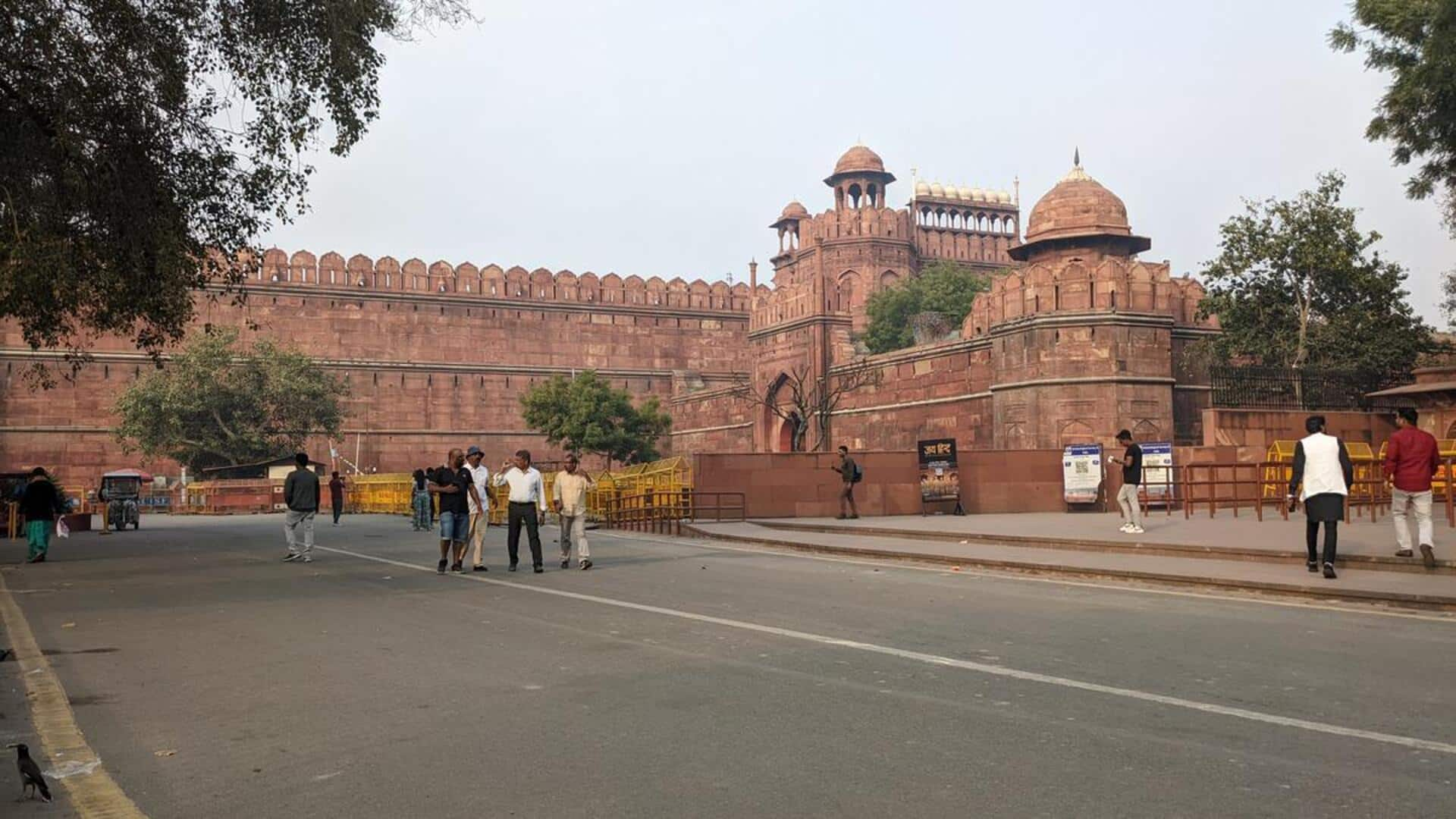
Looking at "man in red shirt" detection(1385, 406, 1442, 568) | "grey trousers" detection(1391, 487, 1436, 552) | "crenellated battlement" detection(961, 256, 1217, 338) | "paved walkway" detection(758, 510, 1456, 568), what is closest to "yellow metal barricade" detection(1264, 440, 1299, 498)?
"paved walkway" detection(758, 510, 1456, 568)

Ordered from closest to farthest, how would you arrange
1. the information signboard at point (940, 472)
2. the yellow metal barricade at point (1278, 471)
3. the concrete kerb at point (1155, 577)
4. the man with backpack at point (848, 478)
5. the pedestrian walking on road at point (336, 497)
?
the concrete kerb at point (1155, 577) → the yellow metal barricade at point (1278, 471) → the man with backpack at point (848, 478) → the information signboard at point (940, 472) → the pedestrian walking on road at point (336, 497)

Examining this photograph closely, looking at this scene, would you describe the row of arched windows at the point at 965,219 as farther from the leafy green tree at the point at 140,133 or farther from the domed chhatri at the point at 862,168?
the leafy green tree at the point at 140,133

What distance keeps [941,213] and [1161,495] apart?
5159 centimetres

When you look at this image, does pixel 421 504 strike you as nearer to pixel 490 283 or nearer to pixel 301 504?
pixel 301 504

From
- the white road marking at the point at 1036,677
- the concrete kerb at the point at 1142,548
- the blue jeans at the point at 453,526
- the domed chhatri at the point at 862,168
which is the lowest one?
the white road marking at the point at 1036,677

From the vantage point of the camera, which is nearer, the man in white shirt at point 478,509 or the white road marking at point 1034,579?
the white road marking at point 1034,579

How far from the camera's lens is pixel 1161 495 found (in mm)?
21984

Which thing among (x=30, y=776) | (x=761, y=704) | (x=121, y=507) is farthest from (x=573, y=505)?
(x=121, y=507)

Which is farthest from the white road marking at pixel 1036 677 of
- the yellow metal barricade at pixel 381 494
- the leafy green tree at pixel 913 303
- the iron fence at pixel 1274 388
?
the leafy green tree at pixel 913 303

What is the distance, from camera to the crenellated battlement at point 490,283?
180ft

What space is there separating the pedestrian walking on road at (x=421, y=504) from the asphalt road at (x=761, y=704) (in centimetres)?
1425

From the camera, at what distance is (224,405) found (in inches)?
1865

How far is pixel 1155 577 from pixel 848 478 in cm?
1090

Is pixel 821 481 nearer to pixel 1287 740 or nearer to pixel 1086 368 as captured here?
pixel 1086 368
